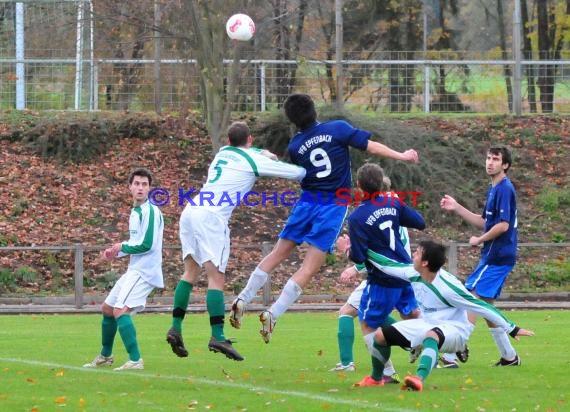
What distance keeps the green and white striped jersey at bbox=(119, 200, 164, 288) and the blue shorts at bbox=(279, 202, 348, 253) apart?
1.26 m

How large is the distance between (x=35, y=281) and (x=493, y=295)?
11708 mm

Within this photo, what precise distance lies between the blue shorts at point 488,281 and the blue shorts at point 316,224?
192 cm

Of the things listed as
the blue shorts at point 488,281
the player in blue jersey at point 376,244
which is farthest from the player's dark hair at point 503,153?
the player in blue jersey at point 376,244

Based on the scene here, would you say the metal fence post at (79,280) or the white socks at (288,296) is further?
the metal fence post at (79,280)

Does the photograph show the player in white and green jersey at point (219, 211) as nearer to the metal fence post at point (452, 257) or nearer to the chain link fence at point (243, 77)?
the metal fence post at point (452, 257)

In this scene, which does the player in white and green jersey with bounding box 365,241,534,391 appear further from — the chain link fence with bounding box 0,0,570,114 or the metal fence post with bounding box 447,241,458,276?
the chain link fence with bounding box 0,0,570,114

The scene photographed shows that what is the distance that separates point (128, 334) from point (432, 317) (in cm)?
295

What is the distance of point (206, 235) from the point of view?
10.7 m

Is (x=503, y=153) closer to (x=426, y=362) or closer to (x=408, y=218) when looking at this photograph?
(x=408, y=218)

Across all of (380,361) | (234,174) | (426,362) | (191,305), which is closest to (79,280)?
(191,305)

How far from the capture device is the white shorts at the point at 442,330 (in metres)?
9.29

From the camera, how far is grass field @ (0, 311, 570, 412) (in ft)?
28.3

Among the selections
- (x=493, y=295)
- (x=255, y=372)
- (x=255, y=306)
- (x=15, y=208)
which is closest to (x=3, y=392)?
(x=255, y=372)

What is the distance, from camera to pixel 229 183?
10578mm
